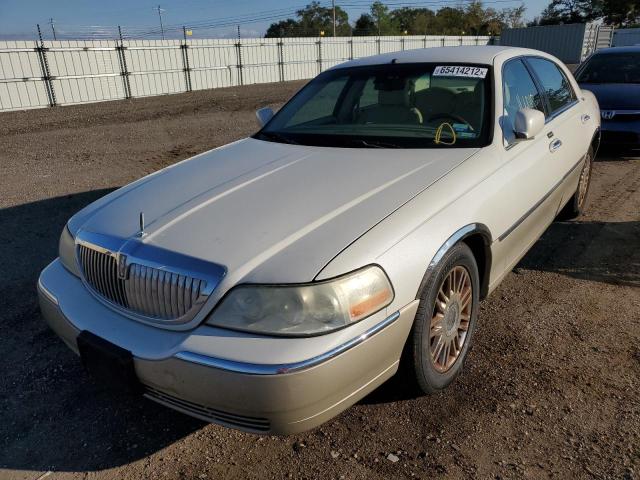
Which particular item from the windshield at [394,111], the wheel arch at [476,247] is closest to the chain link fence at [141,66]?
the windshield at [394,111]

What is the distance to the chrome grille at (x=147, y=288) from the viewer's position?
2.04 m

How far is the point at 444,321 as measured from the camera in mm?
2549

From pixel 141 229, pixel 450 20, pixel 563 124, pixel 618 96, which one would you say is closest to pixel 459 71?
pixel 563 124

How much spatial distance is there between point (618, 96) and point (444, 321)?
6456 mm

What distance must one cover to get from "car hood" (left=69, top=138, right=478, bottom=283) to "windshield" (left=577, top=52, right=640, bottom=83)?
6.64m

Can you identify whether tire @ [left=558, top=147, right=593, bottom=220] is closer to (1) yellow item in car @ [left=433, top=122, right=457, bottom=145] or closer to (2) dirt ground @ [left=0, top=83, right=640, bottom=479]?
(2) dirt ground @ [left=0, top=83, right=640, bottom=479]

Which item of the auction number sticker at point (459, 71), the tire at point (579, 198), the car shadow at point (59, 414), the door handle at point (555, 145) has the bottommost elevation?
the car shadow at point (59, 414)

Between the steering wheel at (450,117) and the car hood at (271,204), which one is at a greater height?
the steering wheel at (450,117)

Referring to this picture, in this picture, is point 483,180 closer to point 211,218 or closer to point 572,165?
point 211,218

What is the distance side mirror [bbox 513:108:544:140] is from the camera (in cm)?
305

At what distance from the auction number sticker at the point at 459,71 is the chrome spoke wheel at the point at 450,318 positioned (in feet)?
4.67

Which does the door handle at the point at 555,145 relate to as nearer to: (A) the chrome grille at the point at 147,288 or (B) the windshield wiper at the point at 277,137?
(B) the windshield wiper at the point at 277,137

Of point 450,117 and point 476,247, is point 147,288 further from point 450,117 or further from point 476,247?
point 450,117

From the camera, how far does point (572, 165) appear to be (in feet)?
13.8
